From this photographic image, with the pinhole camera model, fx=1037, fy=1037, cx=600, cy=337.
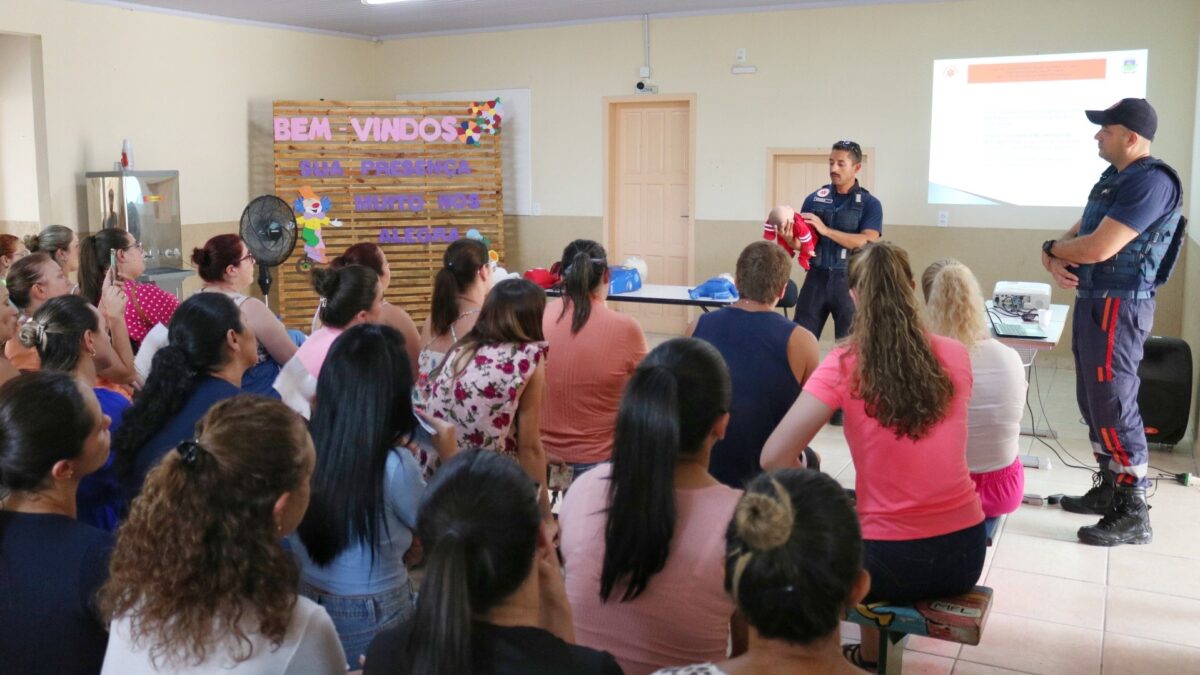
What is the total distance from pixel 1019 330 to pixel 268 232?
16.5 feet

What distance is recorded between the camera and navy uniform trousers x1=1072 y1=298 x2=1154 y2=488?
4.31m

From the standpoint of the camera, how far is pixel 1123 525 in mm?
4406

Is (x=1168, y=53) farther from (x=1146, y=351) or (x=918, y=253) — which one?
(x=1146, y=351)

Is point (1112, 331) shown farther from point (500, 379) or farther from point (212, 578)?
point (212, 578)

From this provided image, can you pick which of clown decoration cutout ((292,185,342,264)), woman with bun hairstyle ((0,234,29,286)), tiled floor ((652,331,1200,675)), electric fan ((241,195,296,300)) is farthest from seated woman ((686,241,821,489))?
clown decoration cutout ((292,185,342,264))

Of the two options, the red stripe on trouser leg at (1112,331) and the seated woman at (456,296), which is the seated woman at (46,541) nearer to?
the seated woman at (456,296)

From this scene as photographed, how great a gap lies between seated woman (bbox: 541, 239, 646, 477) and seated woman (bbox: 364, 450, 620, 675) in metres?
2.02

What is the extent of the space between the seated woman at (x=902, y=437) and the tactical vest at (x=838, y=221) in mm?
3922

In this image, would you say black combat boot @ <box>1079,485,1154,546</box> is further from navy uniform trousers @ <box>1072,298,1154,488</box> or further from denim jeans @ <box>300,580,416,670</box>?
denim jeans @ <box>300,580,416,670</box>

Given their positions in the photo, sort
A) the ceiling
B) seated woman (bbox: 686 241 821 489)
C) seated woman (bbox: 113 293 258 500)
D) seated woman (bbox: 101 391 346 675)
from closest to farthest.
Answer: seated woman (bbox: 101 391 346 675) → seated woman (bbox: 113 293 258 500) → seated woman (bbox: 686 241 821 489) → the ceiling

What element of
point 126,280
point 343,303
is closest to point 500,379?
point 343,303

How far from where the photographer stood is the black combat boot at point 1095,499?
15.4 feet

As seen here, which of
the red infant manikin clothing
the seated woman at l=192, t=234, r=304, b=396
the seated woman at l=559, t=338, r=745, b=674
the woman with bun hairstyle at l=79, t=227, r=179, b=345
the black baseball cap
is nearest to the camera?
the seated woman at l=559, t=338, r=745, b=674

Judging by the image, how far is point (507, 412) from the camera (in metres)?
3.16
